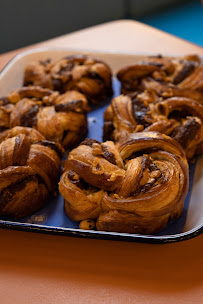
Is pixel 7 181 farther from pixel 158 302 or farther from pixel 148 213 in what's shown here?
pixel 158 302

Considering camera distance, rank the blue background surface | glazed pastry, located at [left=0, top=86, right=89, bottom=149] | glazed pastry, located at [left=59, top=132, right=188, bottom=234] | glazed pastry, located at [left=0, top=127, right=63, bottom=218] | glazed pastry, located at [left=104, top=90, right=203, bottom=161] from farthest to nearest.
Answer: the blue background surface < glazed pastry, located at [left=0, top=86, right=89, bottom=149] < glazed pastry, located at [left=104, top=90, right=203, bottom=161] < glazed pastry, located at [left=0, top=127, right=63, bottom=218] < glazed pastry, located at [left=59, top=132, right=188, bottom=234]

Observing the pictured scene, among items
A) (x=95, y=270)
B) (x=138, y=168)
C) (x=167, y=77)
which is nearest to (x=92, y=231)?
(x=95, y=270)

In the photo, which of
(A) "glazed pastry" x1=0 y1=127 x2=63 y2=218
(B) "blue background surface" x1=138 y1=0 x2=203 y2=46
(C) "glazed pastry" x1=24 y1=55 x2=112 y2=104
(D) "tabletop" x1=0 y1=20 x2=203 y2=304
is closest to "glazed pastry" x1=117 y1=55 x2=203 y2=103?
(C) "glazed pastry" x1=24 y1=55 x2=112 y2=104

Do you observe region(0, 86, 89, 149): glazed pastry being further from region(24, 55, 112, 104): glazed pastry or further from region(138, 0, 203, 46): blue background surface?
region(138, 0, 203, 46): blue background surface

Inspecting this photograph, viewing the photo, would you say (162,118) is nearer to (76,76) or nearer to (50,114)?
(50,114)

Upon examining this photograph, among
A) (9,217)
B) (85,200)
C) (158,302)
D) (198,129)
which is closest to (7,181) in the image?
(9,217)
